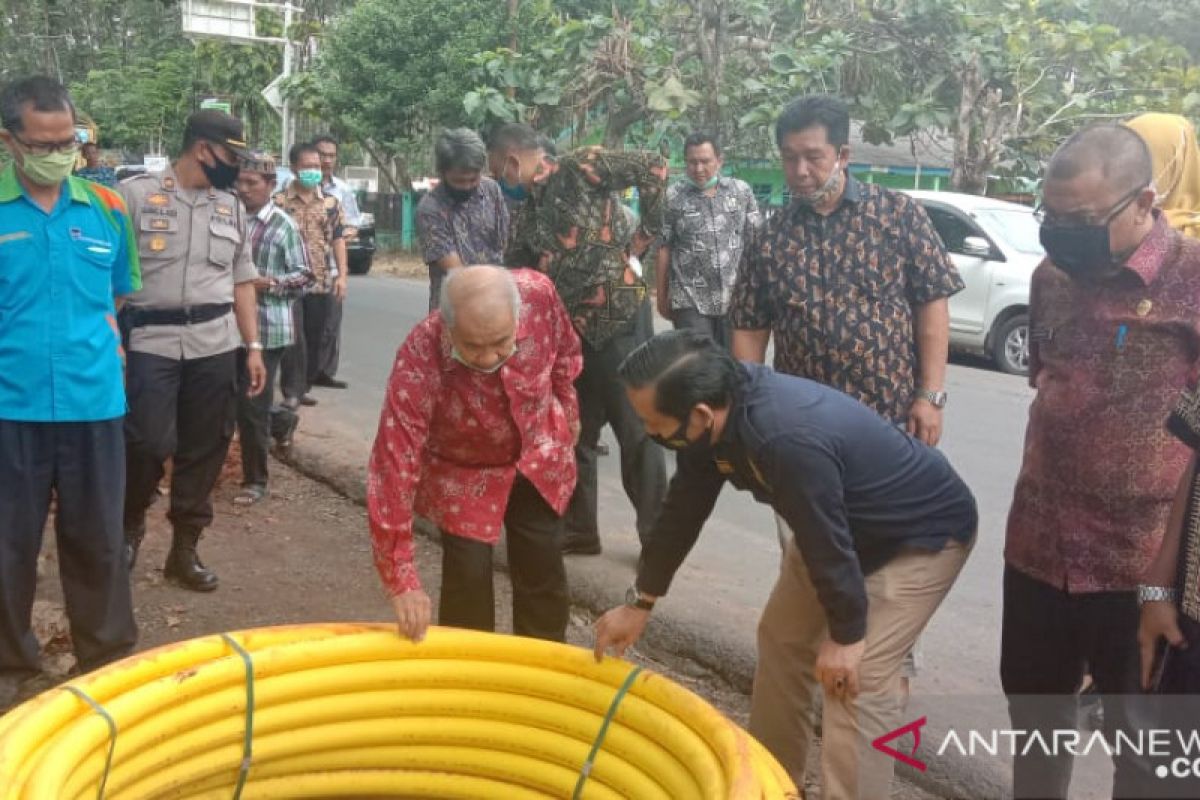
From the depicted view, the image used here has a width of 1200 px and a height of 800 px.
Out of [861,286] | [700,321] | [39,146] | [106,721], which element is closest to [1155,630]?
[861,286]

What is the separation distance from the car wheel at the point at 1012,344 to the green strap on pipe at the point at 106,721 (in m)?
9.47

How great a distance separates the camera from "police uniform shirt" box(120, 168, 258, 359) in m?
4.34

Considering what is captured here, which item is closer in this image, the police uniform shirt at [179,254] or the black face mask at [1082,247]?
the black face mask at [1082,247]

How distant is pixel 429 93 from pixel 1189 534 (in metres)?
18.8

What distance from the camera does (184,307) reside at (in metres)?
4.43

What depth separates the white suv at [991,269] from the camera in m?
10.9

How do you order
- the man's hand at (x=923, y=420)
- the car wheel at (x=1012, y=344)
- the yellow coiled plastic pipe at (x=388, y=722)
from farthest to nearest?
the car wheel at (x=1012, y=344) → the man's hand at (x=923, y=420) → the yellow coiled plastic pipe at (x=388, y=722)

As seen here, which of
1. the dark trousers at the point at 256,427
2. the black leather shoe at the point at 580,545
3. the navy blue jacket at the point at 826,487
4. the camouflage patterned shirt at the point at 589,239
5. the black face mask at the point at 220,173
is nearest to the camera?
the navy blue jacket at the point at 826,487

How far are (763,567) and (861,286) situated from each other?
206 centimetres

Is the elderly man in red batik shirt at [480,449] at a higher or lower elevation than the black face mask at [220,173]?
lower

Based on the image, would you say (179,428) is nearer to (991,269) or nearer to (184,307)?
(184,307)

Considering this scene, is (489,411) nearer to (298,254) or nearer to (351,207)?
(298,254)

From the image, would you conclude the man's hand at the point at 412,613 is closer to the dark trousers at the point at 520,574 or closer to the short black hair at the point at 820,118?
the dark trousers at the point at 520,574

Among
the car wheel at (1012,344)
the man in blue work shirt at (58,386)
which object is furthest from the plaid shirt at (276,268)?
the car wheel at (1012,344)
